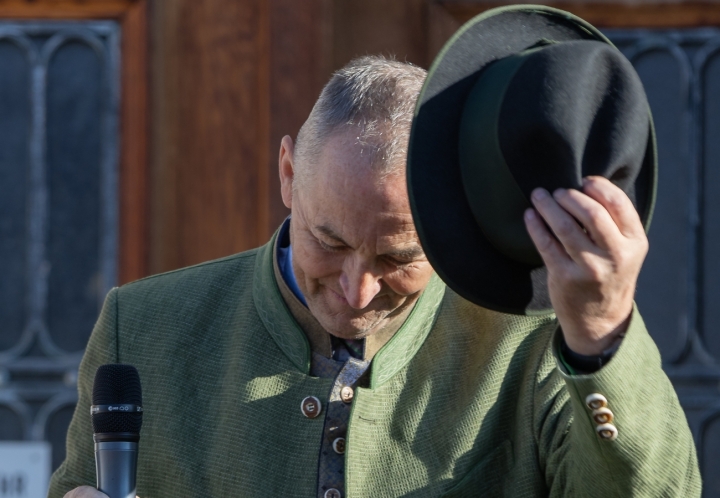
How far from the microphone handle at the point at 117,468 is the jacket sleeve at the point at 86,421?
57 cm

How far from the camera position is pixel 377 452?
6.84ft

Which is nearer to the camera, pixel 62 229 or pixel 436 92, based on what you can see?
pixel 436 92

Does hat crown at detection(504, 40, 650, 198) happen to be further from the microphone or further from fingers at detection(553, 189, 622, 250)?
the microphone

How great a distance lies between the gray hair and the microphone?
0.56 m

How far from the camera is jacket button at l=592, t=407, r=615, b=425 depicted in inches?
64.6

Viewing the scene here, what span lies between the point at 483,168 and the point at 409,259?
35cm

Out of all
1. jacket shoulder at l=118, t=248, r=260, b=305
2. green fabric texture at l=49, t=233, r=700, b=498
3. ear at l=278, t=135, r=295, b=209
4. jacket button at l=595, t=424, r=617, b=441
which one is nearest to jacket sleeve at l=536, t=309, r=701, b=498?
jacket button at l=595, t=424, r=617, b=441

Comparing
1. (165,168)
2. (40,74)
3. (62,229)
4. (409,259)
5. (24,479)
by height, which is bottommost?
(24,479)

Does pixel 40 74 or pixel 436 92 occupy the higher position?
pixel 436 92

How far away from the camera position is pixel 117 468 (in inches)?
65.7

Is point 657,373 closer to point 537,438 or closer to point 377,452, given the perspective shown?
point 537,438

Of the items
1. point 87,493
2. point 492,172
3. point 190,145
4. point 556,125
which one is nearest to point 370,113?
point 492,172

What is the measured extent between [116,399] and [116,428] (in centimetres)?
6

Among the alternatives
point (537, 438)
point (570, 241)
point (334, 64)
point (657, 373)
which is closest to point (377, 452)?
point (537, 438)
